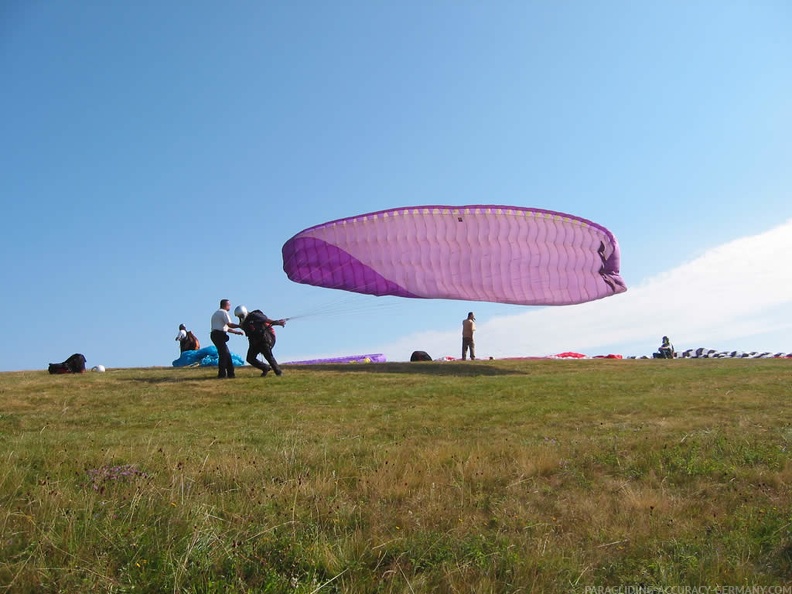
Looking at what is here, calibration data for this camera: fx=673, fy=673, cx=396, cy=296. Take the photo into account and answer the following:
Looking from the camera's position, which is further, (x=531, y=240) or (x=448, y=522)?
(x=531, y=240)

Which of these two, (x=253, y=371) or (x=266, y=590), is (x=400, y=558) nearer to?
(x=266, y=590)

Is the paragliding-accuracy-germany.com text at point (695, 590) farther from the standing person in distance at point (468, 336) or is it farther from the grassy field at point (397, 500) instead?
the standing person in distance at point (468, 336)

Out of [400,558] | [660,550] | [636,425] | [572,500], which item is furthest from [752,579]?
[636,425]

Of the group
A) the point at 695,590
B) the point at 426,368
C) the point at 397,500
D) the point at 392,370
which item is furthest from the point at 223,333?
the point at 695,590

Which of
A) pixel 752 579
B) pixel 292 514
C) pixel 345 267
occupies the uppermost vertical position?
pixel 345 267

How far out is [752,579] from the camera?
5230 mm

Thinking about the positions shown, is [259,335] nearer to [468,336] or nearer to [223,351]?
[223,351]

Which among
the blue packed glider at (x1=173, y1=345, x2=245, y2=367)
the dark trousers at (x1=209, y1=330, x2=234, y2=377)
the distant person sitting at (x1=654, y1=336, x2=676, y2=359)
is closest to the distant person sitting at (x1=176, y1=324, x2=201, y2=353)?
the blue packed glider at (x1=173, y1=345, x2=245, y2=367)

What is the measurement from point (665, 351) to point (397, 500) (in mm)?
29732

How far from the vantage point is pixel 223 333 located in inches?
734

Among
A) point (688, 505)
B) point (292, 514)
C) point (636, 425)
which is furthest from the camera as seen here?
point (636, 425)

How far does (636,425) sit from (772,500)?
14.6 feet

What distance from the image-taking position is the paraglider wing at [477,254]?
21.2 m

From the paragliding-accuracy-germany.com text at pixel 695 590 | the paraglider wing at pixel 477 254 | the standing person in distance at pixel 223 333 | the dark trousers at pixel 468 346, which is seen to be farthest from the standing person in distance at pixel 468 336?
the paragliding-accuracy-germany.com text at pixel 695 590
